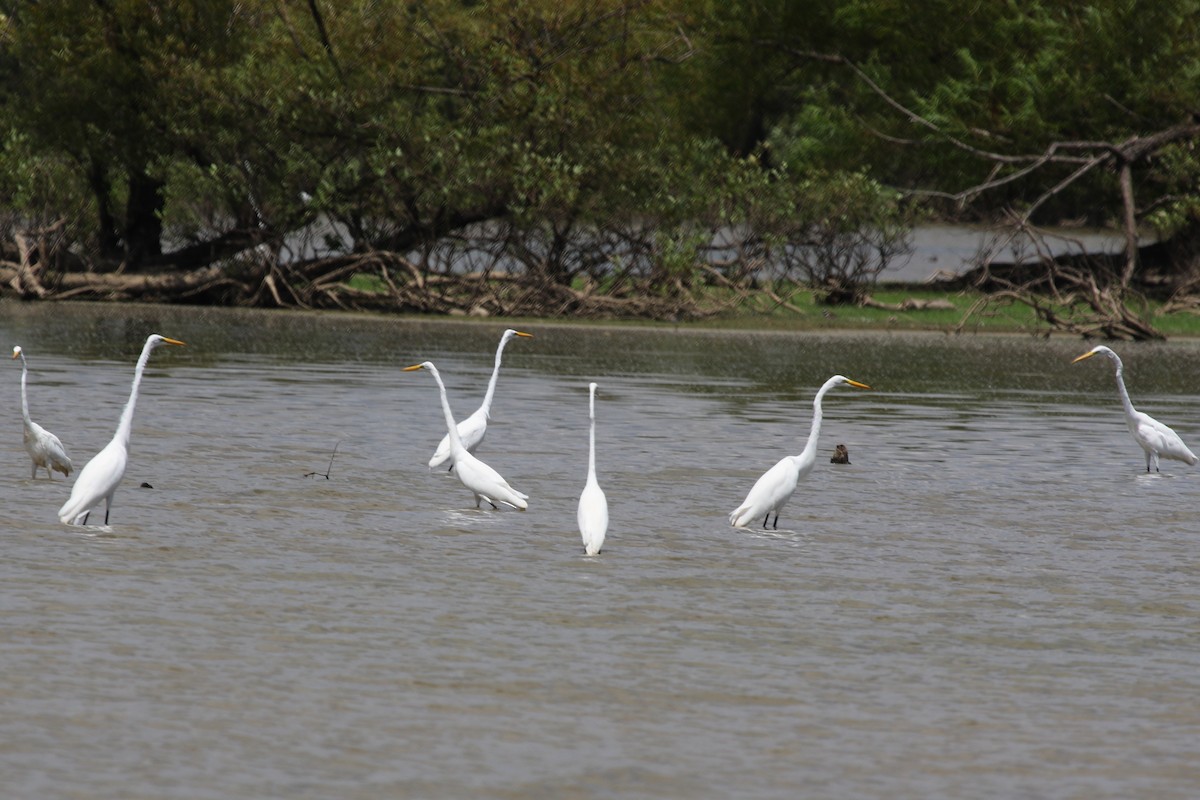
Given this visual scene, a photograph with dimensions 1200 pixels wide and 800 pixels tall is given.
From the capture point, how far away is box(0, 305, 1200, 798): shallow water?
20.3 feet

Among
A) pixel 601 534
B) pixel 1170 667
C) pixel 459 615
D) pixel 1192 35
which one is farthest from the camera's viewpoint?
pixel 1192 35

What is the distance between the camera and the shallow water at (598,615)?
6.18 m

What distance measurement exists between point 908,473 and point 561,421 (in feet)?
13.5

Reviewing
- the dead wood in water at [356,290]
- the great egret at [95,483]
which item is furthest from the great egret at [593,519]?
the dead wood in water at [356,290]

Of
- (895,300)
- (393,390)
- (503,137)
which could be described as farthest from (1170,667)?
(895,300)

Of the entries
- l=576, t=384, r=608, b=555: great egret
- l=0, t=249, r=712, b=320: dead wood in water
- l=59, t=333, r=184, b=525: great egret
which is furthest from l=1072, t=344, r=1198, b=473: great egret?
l=0, t=249, r=712, b=320: dead wood in water

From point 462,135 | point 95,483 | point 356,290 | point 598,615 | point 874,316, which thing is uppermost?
point 462,135

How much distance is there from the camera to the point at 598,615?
8.53m

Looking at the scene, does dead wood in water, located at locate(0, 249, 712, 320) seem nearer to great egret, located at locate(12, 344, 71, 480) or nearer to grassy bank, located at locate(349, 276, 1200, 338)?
grassy bank, located at locate(349, 276, 1200, 338)

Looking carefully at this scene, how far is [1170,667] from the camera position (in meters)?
7.74

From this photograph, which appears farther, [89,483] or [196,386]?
[196,386]

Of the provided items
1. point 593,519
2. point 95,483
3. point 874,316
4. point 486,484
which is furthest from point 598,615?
point 874,316

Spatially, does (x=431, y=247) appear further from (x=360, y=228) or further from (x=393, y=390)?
(x=393, y=390)

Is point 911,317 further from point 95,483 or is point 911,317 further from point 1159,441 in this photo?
point 95,483
